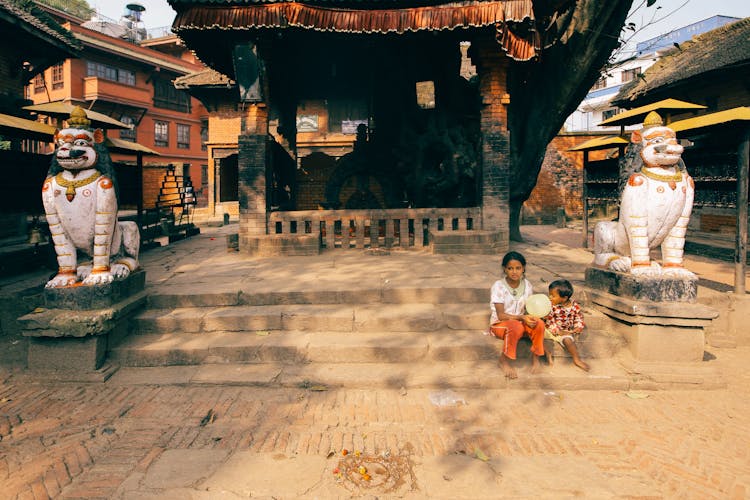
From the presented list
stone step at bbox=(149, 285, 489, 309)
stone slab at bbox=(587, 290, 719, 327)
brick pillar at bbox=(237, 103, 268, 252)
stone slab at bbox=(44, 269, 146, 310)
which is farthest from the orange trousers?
brick pillar at bbox=(237, 103, 268, 252)

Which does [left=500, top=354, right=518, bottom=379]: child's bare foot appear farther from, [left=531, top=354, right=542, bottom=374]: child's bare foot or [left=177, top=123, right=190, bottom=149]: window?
[left=177, top=123, right=190, bottom=149]: window

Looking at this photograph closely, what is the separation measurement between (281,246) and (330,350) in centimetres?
415

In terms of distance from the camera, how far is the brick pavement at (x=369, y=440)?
2.88 meters

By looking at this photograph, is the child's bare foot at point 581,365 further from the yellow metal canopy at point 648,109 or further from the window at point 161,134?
the window at point 161,134

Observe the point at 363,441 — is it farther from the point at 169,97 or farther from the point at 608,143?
the point at 169,97

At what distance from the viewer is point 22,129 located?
6.29 meters

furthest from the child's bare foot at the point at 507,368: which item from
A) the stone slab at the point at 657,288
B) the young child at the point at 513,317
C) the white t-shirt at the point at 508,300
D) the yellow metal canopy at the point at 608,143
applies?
the yellow metal canopy at the point at 608,143

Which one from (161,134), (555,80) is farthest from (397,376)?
(161,134)

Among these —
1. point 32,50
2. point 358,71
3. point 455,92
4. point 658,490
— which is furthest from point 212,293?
point 32,50

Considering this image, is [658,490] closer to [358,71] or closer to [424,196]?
[424,196]

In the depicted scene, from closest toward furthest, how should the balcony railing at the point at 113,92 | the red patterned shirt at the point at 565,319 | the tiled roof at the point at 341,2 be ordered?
the red patterned shirt at the point at 565,319
the tiled roof at the point at 341,2
the balcony railing at the point at 113,92

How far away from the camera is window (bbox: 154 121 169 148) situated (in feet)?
101

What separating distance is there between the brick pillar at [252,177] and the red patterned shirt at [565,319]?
5873mm

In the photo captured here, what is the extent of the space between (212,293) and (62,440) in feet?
7.71
